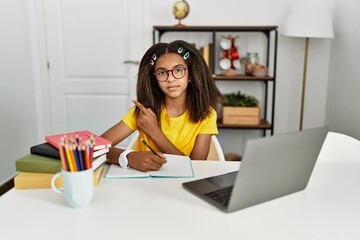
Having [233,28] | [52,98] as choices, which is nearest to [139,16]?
[233,28]

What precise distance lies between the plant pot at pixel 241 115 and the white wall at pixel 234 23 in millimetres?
381

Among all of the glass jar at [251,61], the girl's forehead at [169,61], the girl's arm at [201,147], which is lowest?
the girl's arm at [201,147]

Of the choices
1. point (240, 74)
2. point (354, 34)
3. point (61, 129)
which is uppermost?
point (354, 34)

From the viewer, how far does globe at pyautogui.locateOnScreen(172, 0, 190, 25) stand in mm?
2965

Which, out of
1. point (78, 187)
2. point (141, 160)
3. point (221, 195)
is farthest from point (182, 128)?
point (78, 187)

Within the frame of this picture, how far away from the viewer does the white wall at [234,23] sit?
9.06 ft

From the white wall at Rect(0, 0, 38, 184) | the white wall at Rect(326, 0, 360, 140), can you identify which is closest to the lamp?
the white wall at Rect(326, 0, 360, 140)

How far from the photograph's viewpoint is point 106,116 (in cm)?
339

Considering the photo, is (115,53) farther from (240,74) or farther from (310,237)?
(310,237)

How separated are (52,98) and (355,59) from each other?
2.54 metres

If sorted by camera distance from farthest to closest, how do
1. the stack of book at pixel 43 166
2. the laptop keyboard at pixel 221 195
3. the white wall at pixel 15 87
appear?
Result: the white wall at pixel 15 87, the stack of book at pixel 43 166, the laptop keyboard at pixel 221 195


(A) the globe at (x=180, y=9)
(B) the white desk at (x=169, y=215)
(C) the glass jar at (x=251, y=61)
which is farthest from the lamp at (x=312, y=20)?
(B) the white desk at (x=169, y=215)

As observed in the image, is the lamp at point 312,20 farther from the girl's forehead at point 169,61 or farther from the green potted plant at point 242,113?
the girl's forehead at point 169,61

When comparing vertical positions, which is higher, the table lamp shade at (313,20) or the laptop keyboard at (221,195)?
the table lamp shade at (313,20)
